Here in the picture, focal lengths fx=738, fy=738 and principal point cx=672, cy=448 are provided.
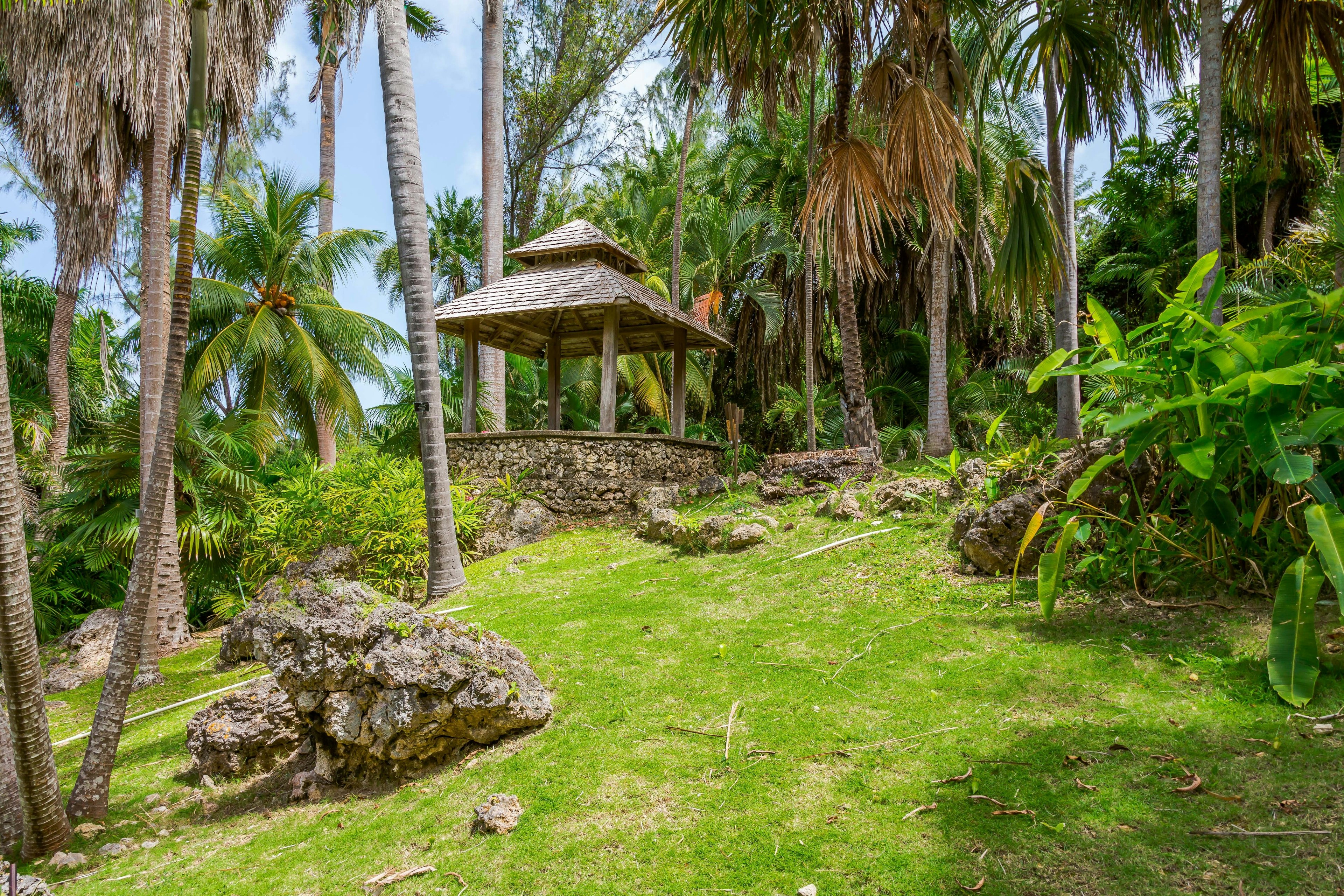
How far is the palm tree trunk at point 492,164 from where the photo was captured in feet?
46.2

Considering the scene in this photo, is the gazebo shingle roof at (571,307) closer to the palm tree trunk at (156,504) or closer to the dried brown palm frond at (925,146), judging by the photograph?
the dried brown palm frond at (925,146)

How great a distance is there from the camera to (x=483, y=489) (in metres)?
11.7

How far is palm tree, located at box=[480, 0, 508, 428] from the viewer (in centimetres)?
1409

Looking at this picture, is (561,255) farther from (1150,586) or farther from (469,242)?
(469,242)

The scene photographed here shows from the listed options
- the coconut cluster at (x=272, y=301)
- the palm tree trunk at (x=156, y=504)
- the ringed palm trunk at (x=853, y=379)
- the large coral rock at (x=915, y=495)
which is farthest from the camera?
the coconut cluster at (x=272, y=301)

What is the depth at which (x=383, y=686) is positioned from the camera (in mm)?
3707

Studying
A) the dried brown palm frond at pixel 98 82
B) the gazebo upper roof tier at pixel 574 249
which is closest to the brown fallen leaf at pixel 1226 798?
the gazebo upper roof tier at pixel 574 249

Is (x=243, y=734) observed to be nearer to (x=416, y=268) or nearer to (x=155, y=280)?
(x=155, y=280)

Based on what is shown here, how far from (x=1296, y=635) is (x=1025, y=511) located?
231cm

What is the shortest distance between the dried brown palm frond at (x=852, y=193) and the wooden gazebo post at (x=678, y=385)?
6407 mm

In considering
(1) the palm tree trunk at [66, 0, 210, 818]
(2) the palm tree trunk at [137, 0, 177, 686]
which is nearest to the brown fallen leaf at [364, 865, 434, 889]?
(1) the palm tree trunk at [66, 0, 210, 818]

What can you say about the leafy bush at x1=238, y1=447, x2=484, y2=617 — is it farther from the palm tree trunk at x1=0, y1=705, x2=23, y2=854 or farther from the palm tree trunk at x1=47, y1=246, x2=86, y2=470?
the palm tree trunk at x1=47, y1=246, x2=86, y2=470

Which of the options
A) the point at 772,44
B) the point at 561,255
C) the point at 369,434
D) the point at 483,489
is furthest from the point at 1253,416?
the point at 369,434

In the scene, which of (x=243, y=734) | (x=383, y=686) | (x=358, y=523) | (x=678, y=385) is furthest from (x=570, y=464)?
(x=383, y=686)
